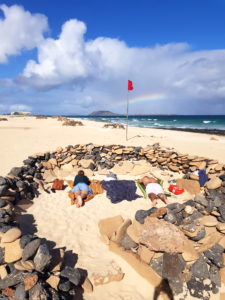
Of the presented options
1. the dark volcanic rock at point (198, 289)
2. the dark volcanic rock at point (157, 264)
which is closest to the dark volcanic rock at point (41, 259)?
the dark volcanic rock at point (157, 264)

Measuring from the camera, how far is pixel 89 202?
7246 millimetres

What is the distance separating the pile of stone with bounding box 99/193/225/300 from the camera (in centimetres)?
413

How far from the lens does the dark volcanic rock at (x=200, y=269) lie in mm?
4172

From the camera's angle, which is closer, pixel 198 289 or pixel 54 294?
pixel 54 294

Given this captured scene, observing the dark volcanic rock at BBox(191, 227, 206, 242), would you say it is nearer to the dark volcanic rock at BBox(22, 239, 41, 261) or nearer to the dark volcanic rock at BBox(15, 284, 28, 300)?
the dark volcanic rock at BBox(22, 239, 41, 261)

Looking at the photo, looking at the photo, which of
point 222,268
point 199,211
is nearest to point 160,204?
point 199,211

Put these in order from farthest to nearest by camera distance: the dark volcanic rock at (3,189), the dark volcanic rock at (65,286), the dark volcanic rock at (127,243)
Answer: the dark volcanic rock at (3,189) → the dark volcanic rock at (127,243) → the dark volcanic rock at (65,286)

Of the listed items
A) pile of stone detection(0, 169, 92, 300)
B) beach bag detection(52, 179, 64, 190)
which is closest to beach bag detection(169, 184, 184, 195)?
beach bag detection(52, 179, 64, 190)

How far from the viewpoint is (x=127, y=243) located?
16.0 ft

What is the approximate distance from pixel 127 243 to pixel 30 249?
7.14ft

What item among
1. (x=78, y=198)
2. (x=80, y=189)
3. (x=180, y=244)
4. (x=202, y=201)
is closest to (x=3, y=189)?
(x=78, y=198)

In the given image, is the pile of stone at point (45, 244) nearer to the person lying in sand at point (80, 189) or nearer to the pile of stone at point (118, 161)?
the pile of stone at point (118, 161)

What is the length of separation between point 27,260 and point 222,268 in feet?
12.6

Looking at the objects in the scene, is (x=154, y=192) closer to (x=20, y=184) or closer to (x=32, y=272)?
(x=20, y=184)
